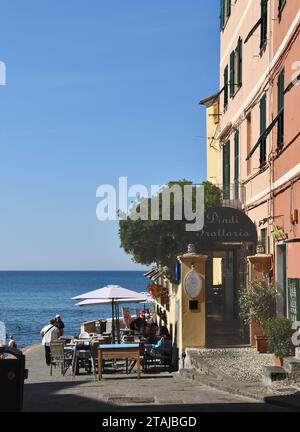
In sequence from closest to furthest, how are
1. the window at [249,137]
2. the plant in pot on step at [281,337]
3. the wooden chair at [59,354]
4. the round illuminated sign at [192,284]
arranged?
the plant in pot on step at [281,337]
the round illuminated sign at [192,284]
the wooden chair at [59,354]
the window at [249,137]

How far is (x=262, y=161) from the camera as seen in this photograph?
793 inches

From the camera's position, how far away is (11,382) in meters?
10.2

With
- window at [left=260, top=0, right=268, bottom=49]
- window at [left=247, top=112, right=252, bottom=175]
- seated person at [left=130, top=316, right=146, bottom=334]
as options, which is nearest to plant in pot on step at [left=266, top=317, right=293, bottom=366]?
window at [left=260, top=0, right=268, bottom=49]

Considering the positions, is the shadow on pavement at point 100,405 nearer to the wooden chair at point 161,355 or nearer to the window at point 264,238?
the wooden chair at point 161,355

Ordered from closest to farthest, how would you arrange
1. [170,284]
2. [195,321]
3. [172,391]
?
[172,391] < [195,321] < [170,284]

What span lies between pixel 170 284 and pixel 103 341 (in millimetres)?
4863

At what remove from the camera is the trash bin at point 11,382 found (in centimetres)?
1019

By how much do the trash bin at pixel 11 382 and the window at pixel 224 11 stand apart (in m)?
19.9

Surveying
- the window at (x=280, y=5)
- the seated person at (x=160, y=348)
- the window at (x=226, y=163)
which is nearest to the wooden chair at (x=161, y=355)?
the seated person at (x=160, y=348)

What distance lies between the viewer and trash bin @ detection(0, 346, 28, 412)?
10.2 meters

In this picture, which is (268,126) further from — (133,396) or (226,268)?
(226,268)

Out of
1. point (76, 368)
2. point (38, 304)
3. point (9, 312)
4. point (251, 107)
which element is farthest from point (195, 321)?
point (38, 304)
